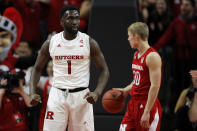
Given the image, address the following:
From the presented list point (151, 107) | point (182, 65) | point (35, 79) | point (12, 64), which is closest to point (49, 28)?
point (12, 64)

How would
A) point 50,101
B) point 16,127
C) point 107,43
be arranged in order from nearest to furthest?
1. point 50,101
2. point 16,127
3. point 107,43

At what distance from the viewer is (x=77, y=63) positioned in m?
5.05

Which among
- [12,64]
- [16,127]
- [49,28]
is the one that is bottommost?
[16,127]

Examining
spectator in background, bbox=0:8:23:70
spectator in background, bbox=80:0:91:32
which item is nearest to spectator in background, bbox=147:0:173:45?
spectator in background, bbox=80:0:91:32

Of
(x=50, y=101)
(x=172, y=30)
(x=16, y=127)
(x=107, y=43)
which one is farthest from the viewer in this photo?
(x=172, y=30)

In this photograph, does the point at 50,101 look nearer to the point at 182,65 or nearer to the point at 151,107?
the point at 151,107

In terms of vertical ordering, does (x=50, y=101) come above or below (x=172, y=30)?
below

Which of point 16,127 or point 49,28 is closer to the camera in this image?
point 16,127

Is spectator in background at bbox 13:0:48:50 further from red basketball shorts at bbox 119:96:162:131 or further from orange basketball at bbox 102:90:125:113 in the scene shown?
red basketball shorts at bbox 119:96:162:131

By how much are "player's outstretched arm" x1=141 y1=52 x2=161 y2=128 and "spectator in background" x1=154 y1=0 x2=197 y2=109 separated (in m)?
3.96

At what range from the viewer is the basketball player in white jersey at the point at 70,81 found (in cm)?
496

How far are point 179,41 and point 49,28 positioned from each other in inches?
105

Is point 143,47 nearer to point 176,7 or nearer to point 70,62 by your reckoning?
point 70,62

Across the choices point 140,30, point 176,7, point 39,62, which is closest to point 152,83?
point 140,30
